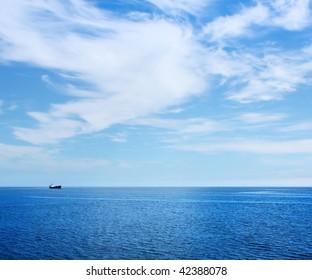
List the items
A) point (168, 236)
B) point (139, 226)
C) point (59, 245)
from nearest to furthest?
point (59, 245) → point (168, 236) → point (139, 226)

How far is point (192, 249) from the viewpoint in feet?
181

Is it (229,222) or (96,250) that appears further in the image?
(229,222)

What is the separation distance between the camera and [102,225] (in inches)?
3265

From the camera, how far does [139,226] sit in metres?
79.8
